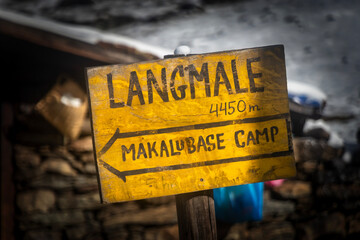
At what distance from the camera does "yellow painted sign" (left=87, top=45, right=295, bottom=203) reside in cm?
110

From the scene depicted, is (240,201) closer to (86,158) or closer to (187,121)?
(187,121)

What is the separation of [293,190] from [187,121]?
7.53 ft

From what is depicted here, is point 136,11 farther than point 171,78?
Yes

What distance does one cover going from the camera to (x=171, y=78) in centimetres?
112

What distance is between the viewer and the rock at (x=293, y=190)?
9.76 ft

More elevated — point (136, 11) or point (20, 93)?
point (136, 11)

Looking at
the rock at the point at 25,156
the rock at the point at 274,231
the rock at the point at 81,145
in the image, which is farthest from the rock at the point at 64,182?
the rock at the point at 274,231

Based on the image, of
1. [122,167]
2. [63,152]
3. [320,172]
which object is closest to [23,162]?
[63,152]

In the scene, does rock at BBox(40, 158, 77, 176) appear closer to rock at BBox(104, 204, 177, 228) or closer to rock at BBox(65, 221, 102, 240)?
rock at BBox(65, 221, 102, 240)

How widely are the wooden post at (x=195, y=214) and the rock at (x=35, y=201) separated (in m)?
1.85

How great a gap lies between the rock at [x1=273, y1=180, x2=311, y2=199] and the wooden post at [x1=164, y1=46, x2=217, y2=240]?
76.3 inches

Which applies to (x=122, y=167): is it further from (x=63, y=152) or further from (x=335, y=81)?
(x=335, y=81)

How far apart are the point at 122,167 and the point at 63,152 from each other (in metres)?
1.78

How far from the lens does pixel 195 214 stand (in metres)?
1.23
